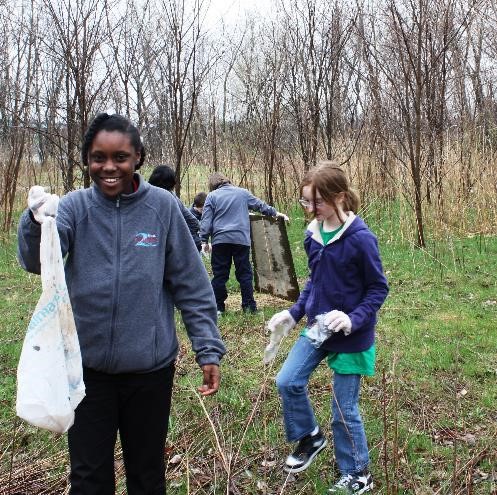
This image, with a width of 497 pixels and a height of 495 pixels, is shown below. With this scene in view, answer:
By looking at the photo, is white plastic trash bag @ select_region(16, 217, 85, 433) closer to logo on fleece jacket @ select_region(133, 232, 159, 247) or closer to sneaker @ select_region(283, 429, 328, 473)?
logo on fleece jacket @ select_region(133, 232, 159, 247)

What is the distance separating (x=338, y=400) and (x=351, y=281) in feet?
1.85

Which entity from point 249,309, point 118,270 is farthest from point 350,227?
point 249,309

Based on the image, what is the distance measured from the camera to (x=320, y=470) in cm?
307

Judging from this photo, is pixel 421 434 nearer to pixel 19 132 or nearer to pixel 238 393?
pixel 238 393

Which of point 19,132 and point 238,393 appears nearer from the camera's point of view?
point 238,393

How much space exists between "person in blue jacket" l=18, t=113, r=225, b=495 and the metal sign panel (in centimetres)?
483

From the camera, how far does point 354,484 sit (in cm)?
270

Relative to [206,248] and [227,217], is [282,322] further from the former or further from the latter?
[206,248]

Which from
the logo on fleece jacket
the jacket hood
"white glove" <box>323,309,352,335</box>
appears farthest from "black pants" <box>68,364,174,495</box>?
the jacket hood

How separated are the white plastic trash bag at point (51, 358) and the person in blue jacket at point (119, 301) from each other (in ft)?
0.40

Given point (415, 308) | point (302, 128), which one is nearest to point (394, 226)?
point (302, 128)

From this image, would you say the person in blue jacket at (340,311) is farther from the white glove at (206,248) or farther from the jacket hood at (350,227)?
the white glove at (206,248)

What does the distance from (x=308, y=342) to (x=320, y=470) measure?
81cm

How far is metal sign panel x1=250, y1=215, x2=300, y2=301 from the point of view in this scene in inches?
274
